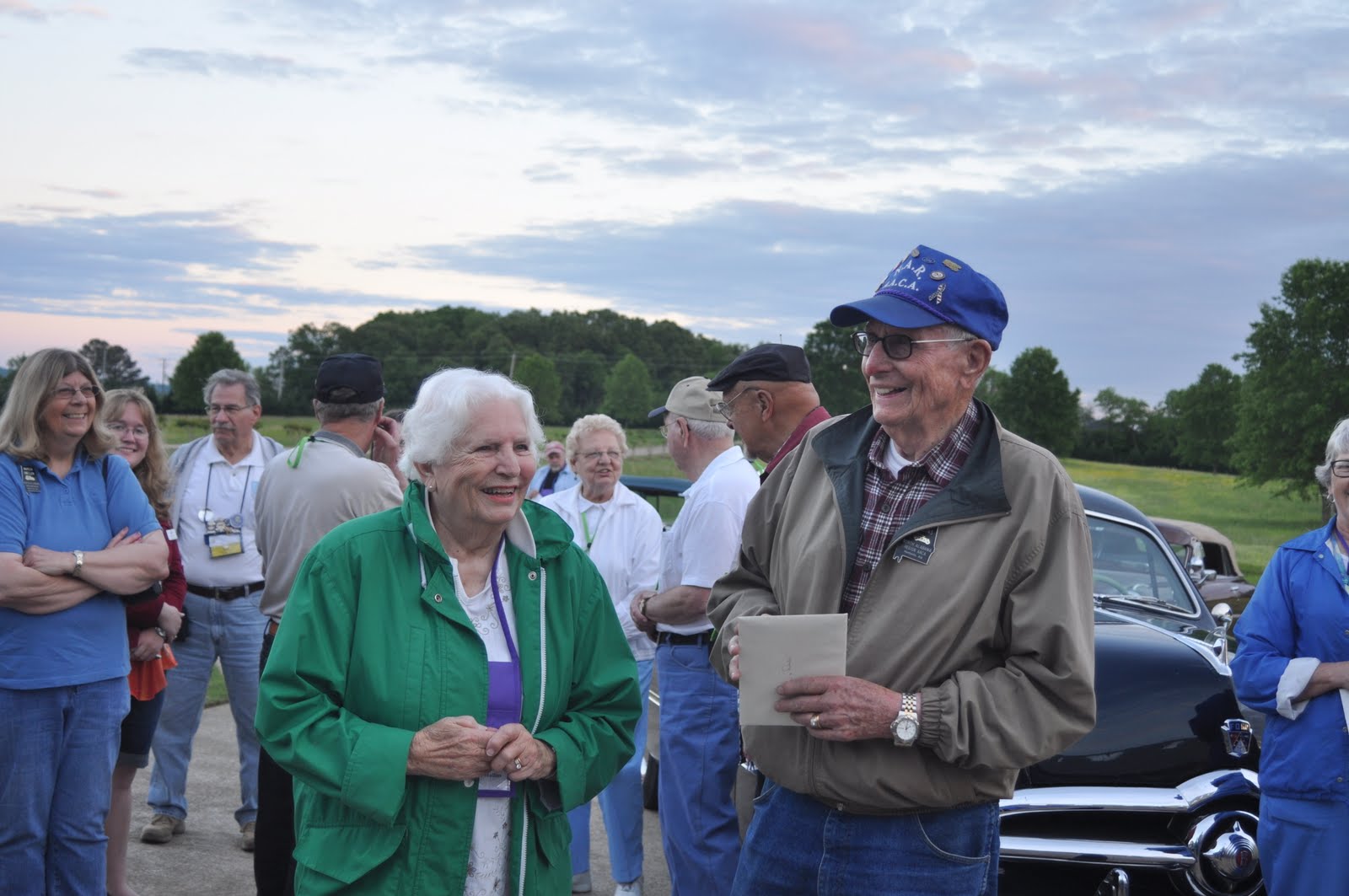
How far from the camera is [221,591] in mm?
6328

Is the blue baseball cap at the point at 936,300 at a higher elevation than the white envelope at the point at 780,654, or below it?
higher

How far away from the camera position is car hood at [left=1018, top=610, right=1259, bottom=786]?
15.6ft

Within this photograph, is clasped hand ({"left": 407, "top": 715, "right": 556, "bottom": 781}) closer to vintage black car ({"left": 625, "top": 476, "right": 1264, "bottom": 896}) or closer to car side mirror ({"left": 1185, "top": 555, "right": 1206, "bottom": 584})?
vintage black car ({"left": 625, "top": 476, "right": 1264, "bottom": 896})

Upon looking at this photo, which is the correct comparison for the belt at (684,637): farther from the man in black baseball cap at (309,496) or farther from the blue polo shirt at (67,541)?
the blue polo shirt at (67,541)

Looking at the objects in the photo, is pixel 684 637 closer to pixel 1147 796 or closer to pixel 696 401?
pixel 696 401

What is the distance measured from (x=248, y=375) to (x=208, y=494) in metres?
0.78

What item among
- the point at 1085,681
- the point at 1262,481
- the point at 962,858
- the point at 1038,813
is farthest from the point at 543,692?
the point at 1262,481

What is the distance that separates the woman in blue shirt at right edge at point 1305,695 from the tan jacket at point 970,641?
181 centimetres

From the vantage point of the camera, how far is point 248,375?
22.7 feet

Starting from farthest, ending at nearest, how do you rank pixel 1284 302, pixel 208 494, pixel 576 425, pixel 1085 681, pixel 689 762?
pixel 1284 302 → pixel 576 425 → pixel 208 494 → pixel 689 762 → pixel 1085 681

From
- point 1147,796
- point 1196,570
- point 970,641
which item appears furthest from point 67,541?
point 1196,570

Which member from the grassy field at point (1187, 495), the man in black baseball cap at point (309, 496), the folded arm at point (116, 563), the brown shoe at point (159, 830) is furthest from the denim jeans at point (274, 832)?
the grassy field at point (1187, 495)

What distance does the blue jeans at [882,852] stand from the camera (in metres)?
2.79

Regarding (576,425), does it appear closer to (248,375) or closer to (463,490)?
(248,375)
